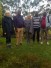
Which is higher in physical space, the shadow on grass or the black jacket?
the black jacket

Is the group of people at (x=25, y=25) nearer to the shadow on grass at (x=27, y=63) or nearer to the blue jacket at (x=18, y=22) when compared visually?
the blue jacket at (x=18, y=22)

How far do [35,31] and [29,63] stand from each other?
7.89 m

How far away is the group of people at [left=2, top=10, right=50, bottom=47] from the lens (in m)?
16.3

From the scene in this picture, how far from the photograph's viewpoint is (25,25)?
17594mm

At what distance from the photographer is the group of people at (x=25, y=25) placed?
640 inches

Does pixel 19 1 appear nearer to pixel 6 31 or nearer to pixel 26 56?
pixel 6 31

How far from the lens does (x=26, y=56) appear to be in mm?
11469

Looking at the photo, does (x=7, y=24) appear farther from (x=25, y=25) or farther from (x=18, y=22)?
(x=25, y=25)

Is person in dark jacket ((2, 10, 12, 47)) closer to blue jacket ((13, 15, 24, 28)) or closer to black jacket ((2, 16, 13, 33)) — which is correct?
black jacket ((2, 16, 13, 33))

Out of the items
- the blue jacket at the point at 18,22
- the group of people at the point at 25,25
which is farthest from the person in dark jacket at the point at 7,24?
the blue jacket at the point at 18,22

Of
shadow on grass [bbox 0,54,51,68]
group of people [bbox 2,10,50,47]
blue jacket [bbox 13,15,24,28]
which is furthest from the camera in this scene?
blue jacket [bbox 13,15,24,28]

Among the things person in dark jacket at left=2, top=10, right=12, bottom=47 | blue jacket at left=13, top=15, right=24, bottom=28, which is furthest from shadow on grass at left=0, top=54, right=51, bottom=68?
blue jacket at left=13, top=15, right=24, bottom=28

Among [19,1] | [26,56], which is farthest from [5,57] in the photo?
[19,1]

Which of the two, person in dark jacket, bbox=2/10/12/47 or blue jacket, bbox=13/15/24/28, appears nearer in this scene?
person in dark jacket, bbox=2/10/12/47
